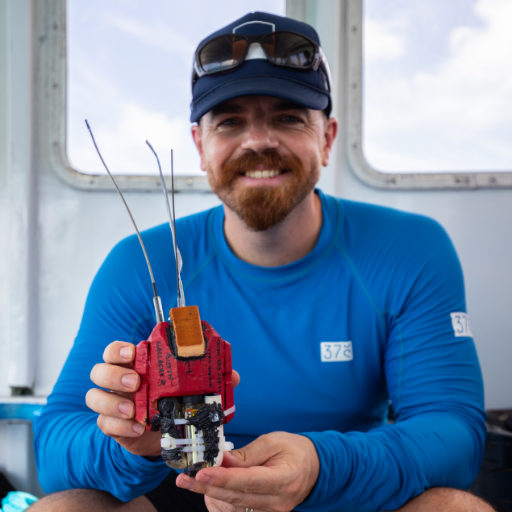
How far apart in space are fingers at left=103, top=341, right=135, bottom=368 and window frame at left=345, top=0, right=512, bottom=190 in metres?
1.43

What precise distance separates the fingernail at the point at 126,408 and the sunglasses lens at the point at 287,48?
93 cm

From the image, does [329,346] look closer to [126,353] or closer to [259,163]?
[259,163]

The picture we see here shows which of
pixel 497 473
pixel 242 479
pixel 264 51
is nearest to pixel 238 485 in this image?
pixel 242 479

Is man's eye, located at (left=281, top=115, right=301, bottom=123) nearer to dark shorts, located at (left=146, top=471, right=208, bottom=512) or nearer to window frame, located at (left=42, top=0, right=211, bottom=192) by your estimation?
window frame, located at (left=42, top=0, right=211, bottom=192)

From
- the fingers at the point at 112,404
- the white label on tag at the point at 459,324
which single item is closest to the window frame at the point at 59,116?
the white label on tag at the point at 459,324

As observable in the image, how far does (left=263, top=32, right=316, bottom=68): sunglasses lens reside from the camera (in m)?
1.32

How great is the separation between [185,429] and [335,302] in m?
0.71

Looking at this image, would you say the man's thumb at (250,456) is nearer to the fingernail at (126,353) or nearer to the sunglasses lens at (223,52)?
the fingernail at (126,353)

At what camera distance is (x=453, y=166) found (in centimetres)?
202

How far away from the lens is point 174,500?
131 centimetres

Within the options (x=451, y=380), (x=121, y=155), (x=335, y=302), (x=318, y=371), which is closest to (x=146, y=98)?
(x=121, y=155)

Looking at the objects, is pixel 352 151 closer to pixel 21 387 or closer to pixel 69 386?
pixel 69 386

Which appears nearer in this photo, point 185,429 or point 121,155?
point 185,429

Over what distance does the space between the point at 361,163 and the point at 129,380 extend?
1.48 m
